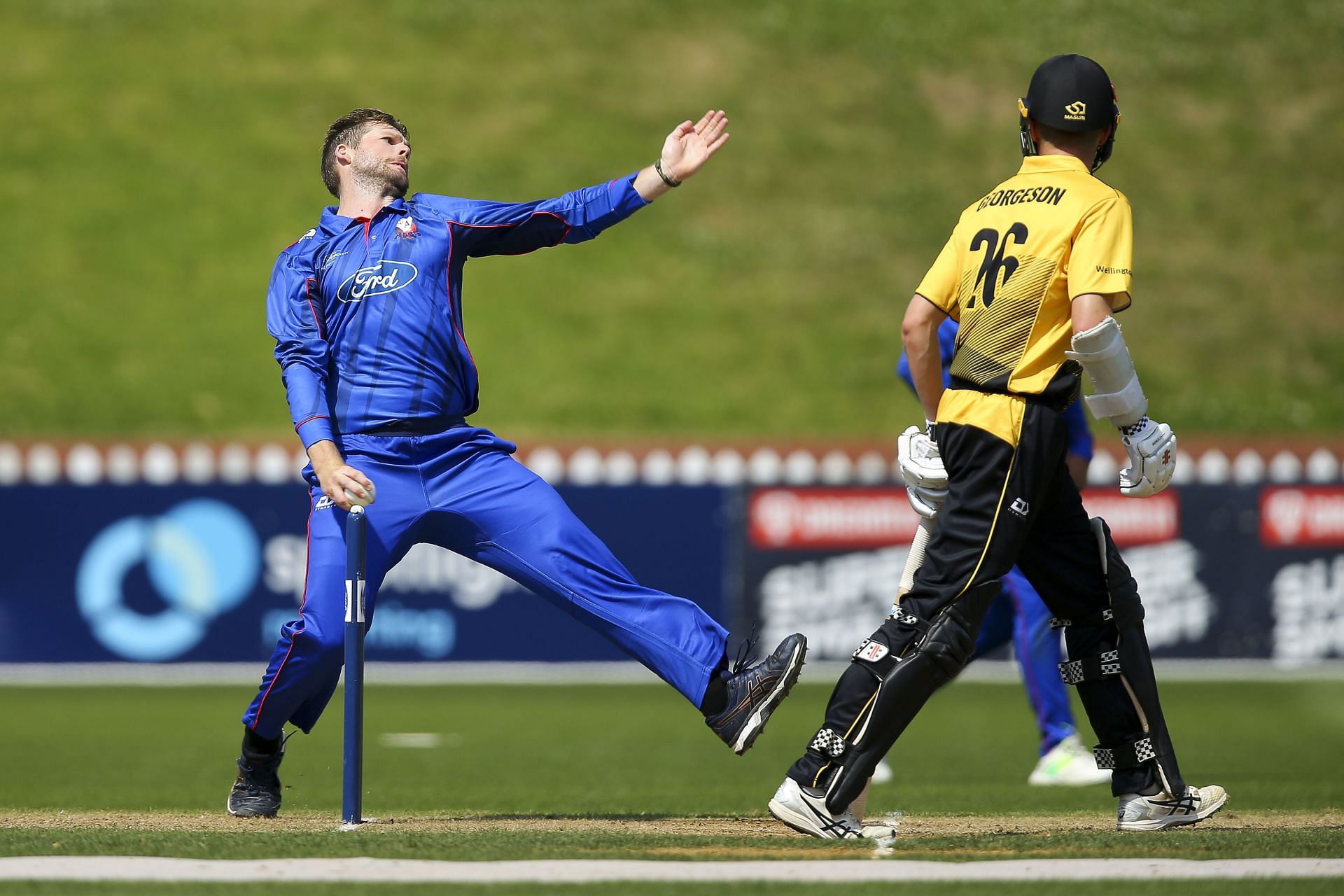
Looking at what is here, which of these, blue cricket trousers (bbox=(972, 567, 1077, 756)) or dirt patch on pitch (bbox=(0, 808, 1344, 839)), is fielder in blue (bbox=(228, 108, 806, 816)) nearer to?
dirt patch on pitch (bbox=(0, 808, 1344, 839))

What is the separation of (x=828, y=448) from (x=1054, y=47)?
1513 cm

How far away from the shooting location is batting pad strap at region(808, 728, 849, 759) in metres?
5.38

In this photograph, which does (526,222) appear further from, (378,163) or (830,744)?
(830,744)

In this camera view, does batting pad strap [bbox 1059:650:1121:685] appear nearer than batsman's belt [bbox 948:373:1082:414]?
No

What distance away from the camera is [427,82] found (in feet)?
90.4

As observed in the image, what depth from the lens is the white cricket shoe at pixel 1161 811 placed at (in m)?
5.69

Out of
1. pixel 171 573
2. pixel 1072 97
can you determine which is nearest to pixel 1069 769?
pixel 1072 97

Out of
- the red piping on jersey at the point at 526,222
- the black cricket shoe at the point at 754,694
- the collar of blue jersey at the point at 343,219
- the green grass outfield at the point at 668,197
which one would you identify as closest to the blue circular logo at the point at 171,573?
the green grass outfield at the point at 668,197

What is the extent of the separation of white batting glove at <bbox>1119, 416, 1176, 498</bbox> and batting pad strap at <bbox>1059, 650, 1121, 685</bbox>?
55 centimetres

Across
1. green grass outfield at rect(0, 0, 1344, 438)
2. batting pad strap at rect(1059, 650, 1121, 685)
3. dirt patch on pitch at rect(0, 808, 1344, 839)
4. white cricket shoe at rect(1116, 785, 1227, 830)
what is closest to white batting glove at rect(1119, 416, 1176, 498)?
batting pad strap at rect(1059, 650, 1121, 685)

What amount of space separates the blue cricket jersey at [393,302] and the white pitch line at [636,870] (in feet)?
5.03

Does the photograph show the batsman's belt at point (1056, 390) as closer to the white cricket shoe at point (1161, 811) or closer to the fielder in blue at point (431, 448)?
the fielder in blue at point (431, 448)

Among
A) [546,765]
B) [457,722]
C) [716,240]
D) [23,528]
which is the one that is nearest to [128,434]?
[23,528]

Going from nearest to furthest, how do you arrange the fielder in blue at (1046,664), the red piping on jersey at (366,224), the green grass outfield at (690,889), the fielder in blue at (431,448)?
the green grass outfield at (690,889), the fielder in blue at (431,448), the red piping on jersey at (366,224), the fielder in blue at (1046,664)
